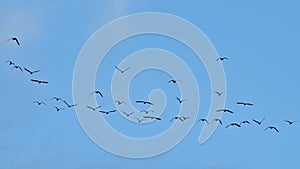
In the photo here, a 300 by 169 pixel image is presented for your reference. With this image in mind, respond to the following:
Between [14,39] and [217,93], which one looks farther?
[217,93]

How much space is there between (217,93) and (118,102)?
2.71 m

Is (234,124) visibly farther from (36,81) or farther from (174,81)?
(36,81)

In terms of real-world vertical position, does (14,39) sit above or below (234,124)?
above

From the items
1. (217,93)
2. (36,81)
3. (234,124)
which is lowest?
(234,124)

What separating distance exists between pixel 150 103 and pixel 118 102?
950mm

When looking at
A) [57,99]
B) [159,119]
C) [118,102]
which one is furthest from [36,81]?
[159,119]

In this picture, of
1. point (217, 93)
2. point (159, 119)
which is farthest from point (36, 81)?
point (217, 93)

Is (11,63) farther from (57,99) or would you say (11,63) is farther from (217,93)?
(217,93)

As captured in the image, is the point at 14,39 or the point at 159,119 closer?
the point at 14,39

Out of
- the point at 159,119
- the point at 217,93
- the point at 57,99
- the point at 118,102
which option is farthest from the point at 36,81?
the point at 217,93

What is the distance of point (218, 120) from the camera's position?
14.4 meters

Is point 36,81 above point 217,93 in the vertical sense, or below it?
above

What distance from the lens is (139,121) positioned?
1452 cm

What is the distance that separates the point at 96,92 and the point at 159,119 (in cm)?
182
